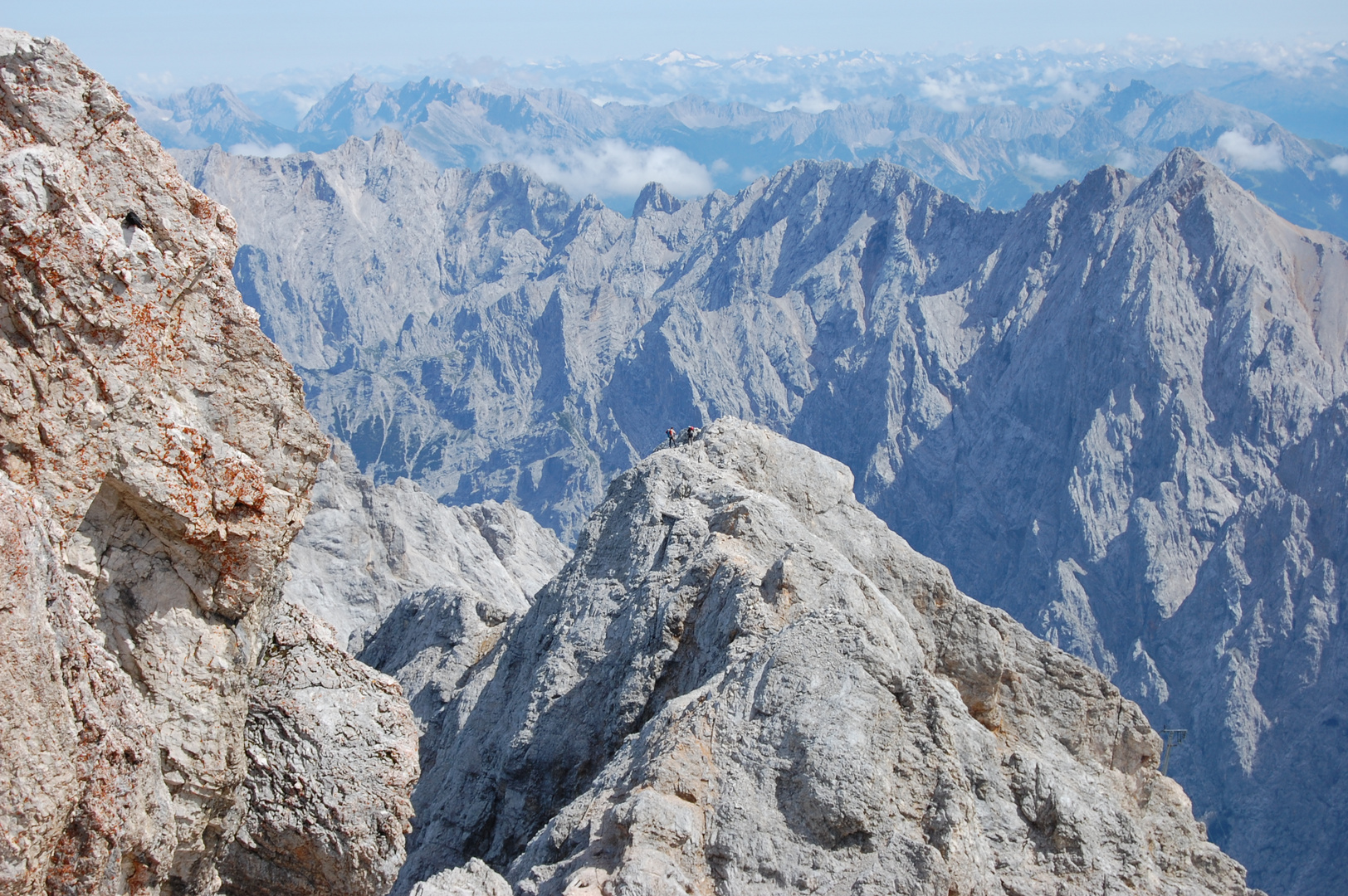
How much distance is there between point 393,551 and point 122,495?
227ft

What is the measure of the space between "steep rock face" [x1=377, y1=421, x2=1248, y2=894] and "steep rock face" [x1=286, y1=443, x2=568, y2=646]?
35.6m

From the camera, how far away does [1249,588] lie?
16125 centimetres

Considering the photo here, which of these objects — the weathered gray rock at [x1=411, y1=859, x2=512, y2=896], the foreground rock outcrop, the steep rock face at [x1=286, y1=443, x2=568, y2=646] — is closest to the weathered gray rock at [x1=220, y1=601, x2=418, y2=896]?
the weathered gray rock at [x1=411, y1=859, x2=512, y2=896]

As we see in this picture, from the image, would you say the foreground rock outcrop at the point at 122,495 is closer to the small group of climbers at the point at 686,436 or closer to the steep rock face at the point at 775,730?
the steep rock face at the point at 775,730

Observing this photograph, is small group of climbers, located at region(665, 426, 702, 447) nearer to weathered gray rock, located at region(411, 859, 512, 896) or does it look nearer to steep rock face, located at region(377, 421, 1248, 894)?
steep rock face, located at region(377, 421, 1248, 894)

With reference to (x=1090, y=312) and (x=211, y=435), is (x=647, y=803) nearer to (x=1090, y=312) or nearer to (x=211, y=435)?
(x=211, y=435)

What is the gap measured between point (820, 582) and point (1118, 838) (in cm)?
760

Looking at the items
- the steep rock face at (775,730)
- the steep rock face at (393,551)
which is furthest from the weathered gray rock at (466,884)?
the steep rock face at (393,551)

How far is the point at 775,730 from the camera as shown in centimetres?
1599

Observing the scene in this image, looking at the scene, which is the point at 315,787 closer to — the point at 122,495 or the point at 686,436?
the point at 122,495

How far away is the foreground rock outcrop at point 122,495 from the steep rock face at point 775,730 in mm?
5292

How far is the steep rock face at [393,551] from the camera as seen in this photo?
69.1 meters

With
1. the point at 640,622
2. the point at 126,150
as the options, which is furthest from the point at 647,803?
the point at 126,150

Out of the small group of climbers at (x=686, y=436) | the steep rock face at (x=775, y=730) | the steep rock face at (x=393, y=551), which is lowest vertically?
the steep rock face at (x=775, y=730)
